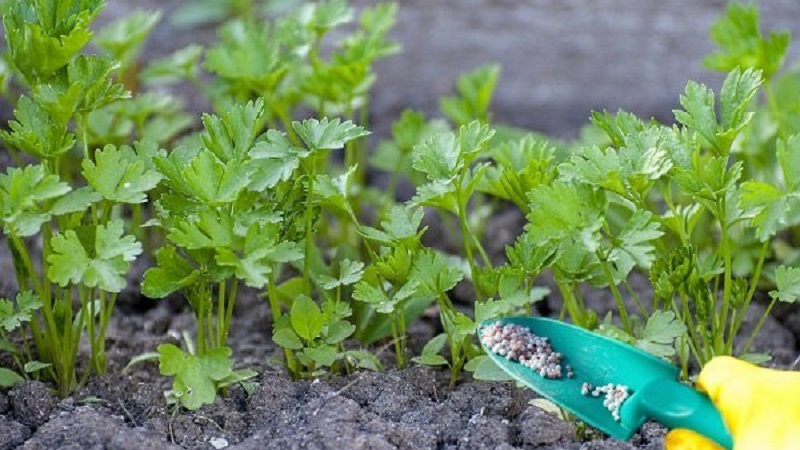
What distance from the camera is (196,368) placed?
1326mm

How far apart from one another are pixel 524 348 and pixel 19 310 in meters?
0.57

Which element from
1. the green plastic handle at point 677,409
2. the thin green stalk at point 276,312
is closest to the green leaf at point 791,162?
the green plastic handle at point 677,409

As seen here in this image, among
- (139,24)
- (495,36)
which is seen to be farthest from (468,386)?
(495,36)

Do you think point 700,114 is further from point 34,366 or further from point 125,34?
point 125,34

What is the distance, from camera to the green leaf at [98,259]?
1.28 meters

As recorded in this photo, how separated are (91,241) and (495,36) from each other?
4.53 feet

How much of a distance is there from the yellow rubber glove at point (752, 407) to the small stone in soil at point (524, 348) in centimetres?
15

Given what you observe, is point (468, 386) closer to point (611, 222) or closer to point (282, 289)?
point (282, 289)

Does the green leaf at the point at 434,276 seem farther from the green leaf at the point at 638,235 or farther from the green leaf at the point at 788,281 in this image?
the green leaf at the point at 788,281

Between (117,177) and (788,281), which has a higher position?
(117,177)

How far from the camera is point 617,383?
4.07 feet

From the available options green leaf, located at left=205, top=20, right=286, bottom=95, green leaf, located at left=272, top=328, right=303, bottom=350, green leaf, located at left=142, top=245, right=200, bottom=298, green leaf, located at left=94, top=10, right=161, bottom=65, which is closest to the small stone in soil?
green leaf, located at left=272, top=328, right=303, bottom=350

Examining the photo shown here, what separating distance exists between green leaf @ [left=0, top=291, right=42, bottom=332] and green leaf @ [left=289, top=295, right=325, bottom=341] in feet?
0.94

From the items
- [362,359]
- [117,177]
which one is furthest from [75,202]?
[362,359]
